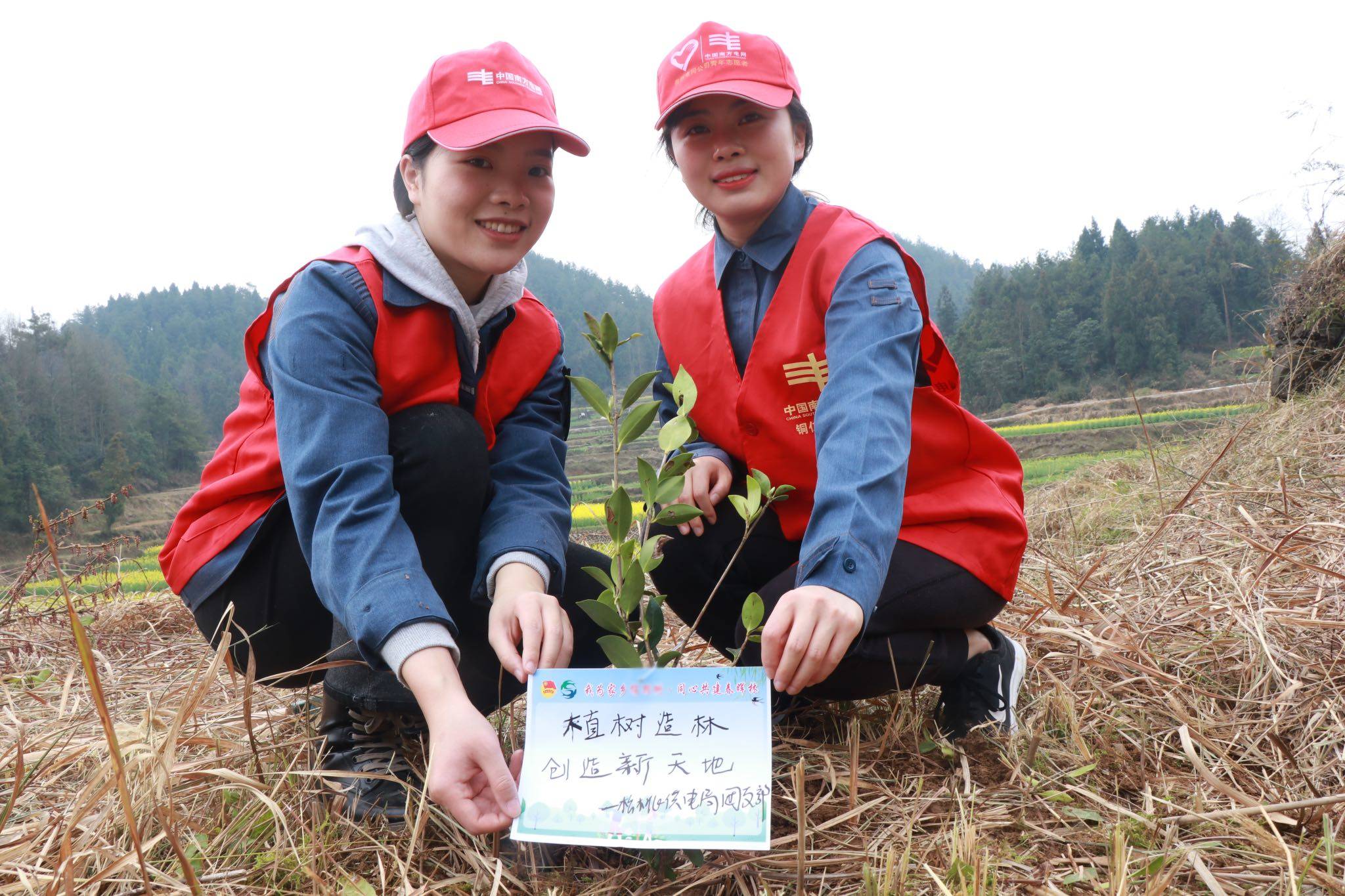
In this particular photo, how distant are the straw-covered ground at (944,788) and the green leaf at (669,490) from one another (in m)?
0.37

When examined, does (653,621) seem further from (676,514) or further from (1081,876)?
(1081,876)

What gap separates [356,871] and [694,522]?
77 cm

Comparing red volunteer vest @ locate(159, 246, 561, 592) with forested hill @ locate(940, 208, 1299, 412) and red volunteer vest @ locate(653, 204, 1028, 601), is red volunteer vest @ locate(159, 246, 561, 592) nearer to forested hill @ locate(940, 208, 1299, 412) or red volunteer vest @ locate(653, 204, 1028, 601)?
red volunteer vest @ locate(653, 204, 1028, 601)

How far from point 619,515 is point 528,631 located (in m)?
0.19

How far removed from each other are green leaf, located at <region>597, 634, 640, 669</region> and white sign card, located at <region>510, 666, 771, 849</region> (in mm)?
28

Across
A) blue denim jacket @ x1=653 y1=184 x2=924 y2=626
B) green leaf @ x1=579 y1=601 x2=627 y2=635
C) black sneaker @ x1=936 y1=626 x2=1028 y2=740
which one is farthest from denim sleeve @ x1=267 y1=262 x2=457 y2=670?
black sneaker @ x1=936 y1=626 x2=1028 y2=740

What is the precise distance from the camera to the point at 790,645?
91cm

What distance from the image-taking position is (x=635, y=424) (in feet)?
3.49

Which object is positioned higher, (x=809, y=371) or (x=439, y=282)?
(x=439, y=282)

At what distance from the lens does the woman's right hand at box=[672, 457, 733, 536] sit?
1.46 m

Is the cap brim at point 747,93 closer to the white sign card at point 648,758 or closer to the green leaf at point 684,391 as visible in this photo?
the green leaf at point 684,391

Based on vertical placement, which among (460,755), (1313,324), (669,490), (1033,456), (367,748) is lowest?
(1033,456)

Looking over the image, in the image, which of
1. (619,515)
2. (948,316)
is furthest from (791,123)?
A: (948,316)

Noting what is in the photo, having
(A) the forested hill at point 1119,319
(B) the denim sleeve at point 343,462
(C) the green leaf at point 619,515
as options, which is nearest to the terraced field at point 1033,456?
(C) the green leaf at point 619,515
